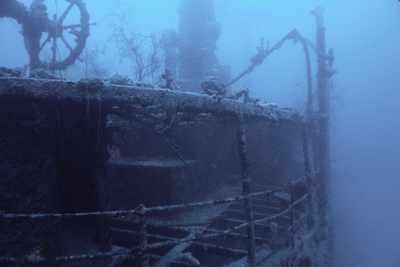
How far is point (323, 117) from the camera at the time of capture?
43.5 feet

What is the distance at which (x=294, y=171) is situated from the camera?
50.9ft

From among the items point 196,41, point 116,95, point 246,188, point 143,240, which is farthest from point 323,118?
point 196,41

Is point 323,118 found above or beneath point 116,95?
above

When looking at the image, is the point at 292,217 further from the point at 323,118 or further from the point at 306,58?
the point at 306,58

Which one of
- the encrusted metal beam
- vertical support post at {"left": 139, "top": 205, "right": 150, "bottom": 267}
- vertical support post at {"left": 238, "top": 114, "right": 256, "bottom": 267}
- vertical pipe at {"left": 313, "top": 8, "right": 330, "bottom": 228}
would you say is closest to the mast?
vertical pipe at {"left": 313, "top": 8, "right": 330, "bottom": 228}

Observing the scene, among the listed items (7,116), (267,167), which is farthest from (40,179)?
(267,167)

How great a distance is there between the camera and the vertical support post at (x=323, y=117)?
1249 centimetres

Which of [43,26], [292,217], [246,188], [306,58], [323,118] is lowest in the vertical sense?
[292,217]

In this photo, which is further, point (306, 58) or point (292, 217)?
point (306, 58)

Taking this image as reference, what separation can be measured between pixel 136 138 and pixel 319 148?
6.92m

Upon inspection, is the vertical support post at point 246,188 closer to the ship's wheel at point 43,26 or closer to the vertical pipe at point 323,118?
the ship's wheel at point 43,26

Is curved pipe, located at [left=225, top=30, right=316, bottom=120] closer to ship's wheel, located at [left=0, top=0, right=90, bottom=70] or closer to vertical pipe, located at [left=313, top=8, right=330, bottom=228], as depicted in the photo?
vertical pipe, located at [left=313, top=8, right=330, bottom=228]

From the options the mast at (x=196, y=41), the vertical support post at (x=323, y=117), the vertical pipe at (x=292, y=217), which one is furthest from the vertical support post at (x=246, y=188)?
the mast at (x=196, y=41)

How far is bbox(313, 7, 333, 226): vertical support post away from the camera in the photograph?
41.0 feet
